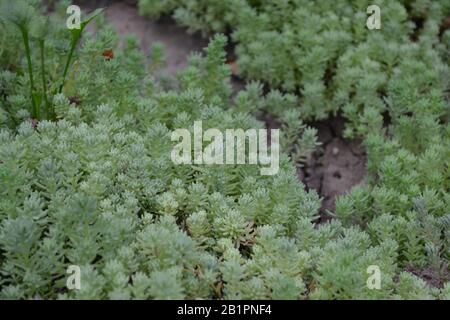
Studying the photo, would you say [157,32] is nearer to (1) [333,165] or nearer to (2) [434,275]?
(1) [333,165]

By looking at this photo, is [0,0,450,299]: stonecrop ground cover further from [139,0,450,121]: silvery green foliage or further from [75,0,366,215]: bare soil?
[75,0,366,215]: bare soil

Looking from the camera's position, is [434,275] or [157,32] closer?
[434,275]

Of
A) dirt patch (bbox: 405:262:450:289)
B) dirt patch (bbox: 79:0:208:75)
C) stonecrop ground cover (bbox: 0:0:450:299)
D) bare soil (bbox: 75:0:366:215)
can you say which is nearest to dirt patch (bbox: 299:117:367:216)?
bare soil (bbox: 75:0:366:215)

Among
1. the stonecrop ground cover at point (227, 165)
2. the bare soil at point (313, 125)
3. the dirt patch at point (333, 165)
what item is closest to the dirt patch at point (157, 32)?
the bare soil at point (313, 125)

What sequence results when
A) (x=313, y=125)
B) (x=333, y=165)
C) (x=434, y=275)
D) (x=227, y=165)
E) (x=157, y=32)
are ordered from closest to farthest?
(x=434, y=275) → (x=227, y=165) → (x=333, y=165) → (x=313, y=125) → (x=157, y=32)

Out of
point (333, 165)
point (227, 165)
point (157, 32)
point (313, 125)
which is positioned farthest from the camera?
point (157, 32)

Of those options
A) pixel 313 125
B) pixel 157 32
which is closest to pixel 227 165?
pixel 313 125

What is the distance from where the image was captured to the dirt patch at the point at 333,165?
3.38 metres

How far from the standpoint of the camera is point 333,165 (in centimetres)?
351

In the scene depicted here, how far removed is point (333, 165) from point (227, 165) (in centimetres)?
95

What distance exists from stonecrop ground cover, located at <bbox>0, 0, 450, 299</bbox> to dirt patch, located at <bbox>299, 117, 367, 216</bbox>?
114 mm

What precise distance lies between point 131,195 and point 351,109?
1.38m

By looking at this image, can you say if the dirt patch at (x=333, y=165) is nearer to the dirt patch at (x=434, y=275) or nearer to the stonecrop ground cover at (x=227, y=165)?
the stonecrop ground cover at (x=227, y=165)

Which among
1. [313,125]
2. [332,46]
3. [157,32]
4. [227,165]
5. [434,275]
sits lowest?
[434,275]
